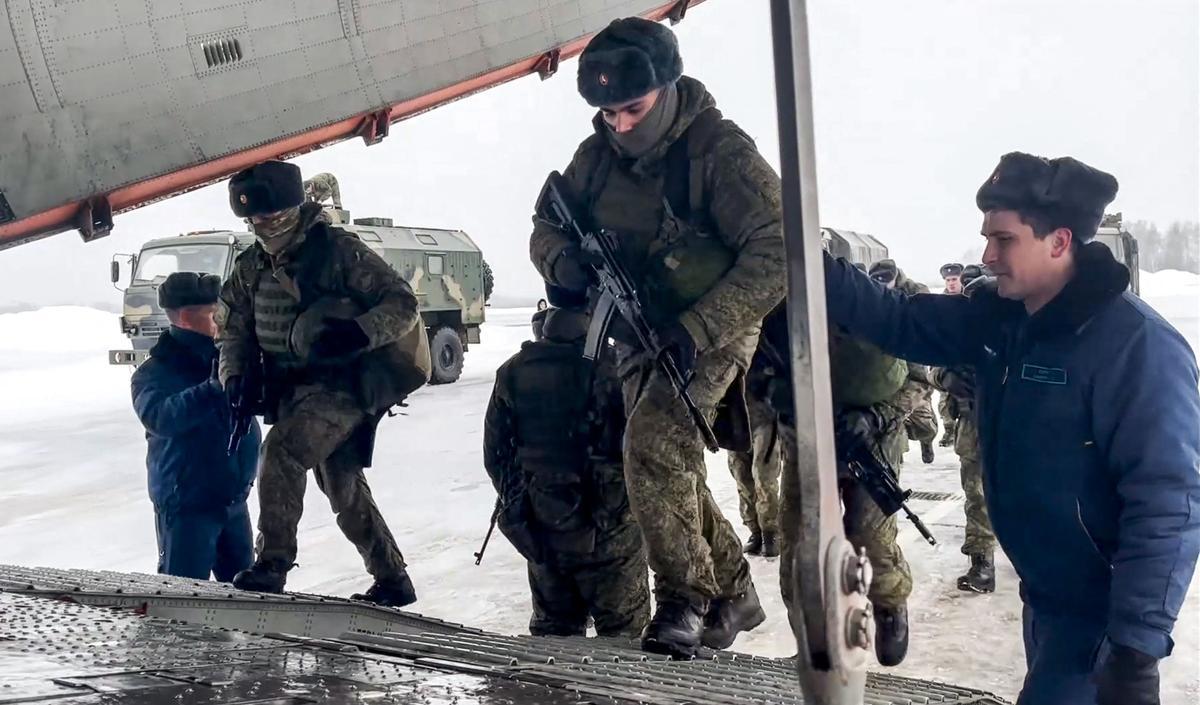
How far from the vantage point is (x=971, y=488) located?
5629 mm

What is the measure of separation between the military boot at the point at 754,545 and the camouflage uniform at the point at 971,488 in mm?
1095

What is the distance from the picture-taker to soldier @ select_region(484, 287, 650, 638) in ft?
12.9

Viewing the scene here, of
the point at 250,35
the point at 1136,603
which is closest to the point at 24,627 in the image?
the point at 1136,603

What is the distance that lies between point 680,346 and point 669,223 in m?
0.43

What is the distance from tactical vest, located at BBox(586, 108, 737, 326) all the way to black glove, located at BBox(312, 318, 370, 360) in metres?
1.38

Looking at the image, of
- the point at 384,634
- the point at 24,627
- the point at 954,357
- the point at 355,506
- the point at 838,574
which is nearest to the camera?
the point at 838,574

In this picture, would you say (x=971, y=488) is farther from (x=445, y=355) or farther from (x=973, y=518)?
(x=445, y=355)

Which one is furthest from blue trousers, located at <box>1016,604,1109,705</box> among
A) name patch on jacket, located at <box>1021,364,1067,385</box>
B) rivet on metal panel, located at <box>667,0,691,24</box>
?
rivet on metal panel, located at <box>667,0,691,24</box>

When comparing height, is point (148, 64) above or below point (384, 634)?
Answer: above

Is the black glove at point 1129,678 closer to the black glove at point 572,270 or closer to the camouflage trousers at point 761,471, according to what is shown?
the black glove at point 572,270

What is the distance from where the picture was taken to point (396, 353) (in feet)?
14.3

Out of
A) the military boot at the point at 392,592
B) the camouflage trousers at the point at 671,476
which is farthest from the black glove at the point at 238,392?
the camouflage trousers at the point at 671,476

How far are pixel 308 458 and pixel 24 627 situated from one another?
5.65 feet

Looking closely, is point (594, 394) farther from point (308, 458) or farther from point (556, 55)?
point (556, 55)
